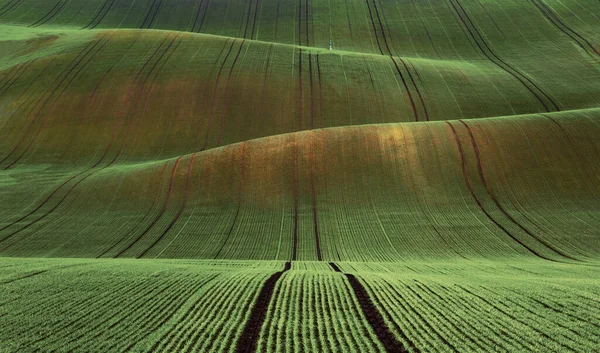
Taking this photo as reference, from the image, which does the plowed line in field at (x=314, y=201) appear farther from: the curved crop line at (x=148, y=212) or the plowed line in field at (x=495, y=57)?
the plowed line in field at (x=495, y=57)

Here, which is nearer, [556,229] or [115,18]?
[556,229]

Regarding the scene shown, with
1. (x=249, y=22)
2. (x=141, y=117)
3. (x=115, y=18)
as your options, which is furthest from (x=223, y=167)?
(x=115, y=18)

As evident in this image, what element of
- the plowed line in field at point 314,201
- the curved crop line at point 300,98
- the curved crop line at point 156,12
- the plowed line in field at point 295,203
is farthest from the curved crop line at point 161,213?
the curved crop line at point 156,12

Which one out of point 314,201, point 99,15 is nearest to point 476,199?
point 314,201

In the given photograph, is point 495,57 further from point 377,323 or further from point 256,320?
point 256,320

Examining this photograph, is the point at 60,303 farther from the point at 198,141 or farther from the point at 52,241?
the point at 198,141

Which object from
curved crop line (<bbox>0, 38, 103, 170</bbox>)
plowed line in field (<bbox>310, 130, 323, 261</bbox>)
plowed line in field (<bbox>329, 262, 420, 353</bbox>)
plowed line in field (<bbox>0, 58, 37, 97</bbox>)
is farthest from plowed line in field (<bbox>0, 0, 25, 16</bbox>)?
plowed line in field (<bbox>329, 262, 420, 353</bbox>)
